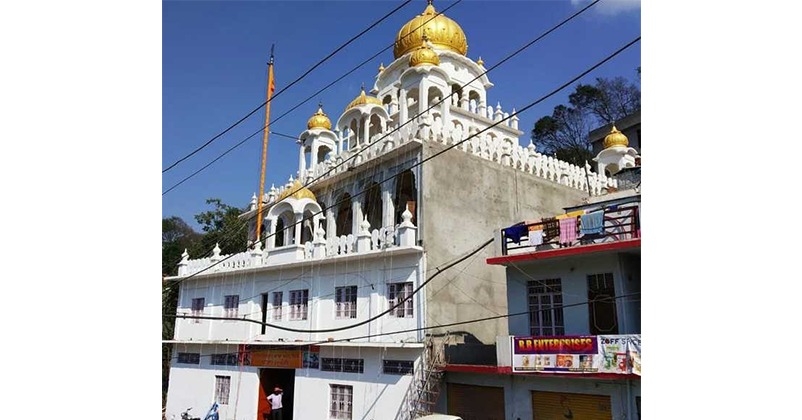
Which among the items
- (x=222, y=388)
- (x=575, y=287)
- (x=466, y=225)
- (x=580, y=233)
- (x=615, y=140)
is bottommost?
(x=222, y=388)

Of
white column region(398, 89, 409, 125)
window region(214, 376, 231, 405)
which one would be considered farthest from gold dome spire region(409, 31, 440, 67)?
window region(214, 376, 231, 405)

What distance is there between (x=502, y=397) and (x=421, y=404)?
166cm

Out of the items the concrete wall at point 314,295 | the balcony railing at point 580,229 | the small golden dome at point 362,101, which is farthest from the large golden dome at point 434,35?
the balcony railing at point 580,229

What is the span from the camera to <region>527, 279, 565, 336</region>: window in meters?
11.3

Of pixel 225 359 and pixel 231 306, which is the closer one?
pixel 225 359

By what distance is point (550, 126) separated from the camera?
105 feet

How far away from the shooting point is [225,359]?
1714 centimetres

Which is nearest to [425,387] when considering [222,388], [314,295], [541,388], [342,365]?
[541,388]

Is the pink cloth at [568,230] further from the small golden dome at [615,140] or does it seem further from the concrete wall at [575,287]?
the small golden dome at [615,140]

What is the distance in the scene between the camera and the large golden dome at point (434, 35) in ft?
65.6

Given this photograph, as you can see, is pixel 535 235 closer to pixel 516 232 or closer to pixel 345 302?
pixel 516 232

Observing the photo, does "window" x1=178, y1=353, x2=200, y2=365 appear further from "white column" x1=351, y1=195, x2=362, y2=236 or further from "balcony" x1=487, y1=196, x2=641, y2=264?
"balcony" x1=487, y1=196, x2=641, y2=264

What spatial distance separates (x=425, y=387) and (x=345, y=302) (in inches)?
124
